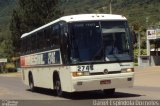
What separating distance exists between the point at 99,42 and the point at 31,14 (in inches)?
2279

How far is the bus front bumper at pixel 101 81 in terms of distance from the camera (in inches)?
720

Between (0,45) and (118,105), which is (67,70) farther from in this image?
(0,45)

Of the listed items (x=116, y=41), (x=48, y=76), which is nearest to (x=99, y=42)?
(x=116, y=41)

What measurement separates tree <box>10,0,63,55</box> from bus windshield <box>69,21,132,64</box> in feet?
184

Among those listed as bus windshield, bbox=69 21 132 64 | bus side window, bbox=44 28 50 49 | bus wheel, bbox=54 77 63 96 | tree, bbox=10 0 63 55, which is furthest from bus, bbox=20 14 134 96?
tree, bbox=10 0 63 55

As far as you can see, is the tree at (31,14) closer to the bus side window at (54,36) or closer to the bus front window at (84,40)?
the bus side window at (54,36)

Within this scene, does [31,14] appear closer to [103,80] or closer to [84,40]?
[84,40]

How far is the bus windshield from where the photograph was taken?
730 inches

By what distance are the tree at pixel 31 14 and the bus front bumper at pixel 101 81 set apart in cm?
5654

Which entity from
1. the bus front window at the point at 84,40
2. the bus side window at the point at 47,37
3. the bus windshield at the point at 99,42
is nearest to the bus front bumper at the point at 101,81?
the bus windshield at the point at 99,42

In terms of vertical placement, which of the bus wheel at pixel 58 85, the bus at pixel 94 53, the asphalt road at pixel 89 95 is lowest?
the asphalt road at pixel 89 95

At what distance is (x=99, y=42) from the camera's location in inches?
737

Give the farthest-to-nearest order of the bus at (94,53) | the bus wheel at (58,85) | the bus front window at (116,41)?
the bus wheel at (58,85) → the bus front window at (116,41) → the bus at (94,53)

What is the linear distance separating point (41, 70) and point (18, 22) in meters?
54.0
